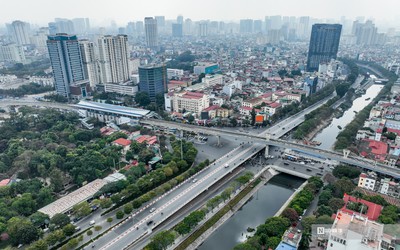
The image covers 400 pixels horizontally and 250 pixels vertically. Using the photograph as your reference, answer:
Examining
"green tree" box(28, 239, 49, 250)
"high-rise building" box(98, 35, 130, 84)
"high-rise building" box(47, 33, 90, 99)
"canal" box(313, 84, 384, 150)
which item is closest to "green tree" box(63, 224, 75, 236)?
"green tree" box(28, 239, 49, 250)

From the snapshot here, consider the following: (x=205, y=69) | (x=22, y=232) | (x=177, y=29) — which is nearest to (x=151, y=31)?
(x=177, y=29)

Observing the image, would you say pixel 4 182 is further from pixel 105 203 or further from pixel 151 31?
pixel 151 31

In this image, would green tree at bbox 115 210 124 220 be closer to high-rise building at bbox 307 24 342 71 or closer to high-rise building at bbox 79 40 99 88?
high-rise building at bbox 79 40 99 88

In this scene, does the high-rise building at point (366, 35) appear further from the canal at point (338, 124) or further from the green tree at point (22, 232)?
the green tree at point (22, 232)

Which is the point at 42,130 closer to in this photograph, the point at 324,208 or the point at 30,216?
the point at 30,216

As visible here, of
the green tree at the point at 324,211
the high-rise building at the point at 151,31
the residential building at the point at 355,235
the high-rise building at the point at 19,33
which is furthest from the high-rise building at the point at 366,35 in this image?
the high-rise building at the point at 19,33

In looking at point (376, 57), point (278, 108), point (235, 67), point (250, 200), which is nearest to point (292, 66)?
point (235, 67)

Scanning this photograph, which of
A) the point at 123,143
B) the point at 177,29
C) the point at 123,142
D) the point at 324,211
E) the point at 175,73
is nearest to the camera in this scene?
the point at 324,211
